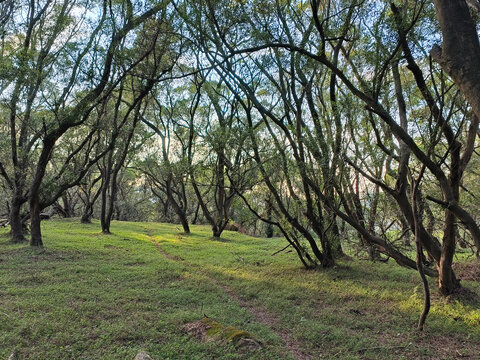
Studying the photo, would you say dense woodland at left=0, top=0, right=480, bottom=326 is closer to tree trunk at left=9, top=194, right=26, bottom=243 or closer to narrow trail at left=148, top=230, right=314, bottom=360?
tree trunk at left=9, top=194, right=26, bottom=243

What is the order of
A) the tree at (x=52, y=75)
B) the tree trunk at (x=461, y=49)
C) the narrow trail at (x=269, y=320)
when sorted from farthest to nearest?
the tree at (x=52, y=75) → the narrow trail at (x=269, y=320) → the tree trunk at (x=461, y=49)

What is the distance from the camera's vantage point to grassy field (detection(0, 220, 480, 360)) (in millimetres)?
4410

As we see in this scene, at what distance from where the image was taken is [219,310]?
592cm

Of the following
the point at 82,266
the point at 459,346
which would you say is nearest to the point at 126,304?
the point at 82,266

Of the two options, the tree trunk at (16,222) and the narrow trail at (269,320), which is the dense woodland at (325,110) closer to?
the tree trunk at (16,222)

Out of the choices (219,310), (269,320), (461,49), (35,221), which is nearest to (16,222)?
(35,221)

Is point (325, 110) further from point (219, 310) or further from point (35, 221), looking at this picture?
point (35, 221)

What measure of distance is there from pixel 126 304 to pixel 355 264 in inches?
278

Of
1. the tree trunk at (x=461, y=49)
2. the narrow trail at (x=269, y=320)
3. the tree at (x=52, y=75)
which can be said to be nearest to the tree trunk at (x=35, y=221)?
the tree at (x=52, y=75)

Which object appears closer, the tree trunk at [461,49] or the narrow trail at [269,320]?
the tree trunk at [461,49]

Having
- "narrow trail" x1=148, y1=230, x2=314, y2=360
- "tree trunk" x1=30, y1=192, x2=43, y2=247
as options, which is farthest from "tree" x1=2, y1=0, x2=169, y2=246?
"narrow trail" x1=148, y1=230, x2=314, y2=360

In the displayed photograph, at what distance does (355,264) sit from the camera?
397 inches

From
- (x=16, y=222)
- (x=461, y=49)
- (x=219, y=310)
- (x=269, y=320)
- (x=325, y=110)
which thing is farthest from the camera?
(x=16, y=222)

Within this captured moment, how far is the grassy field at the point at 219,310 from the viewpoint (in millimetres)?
4410
